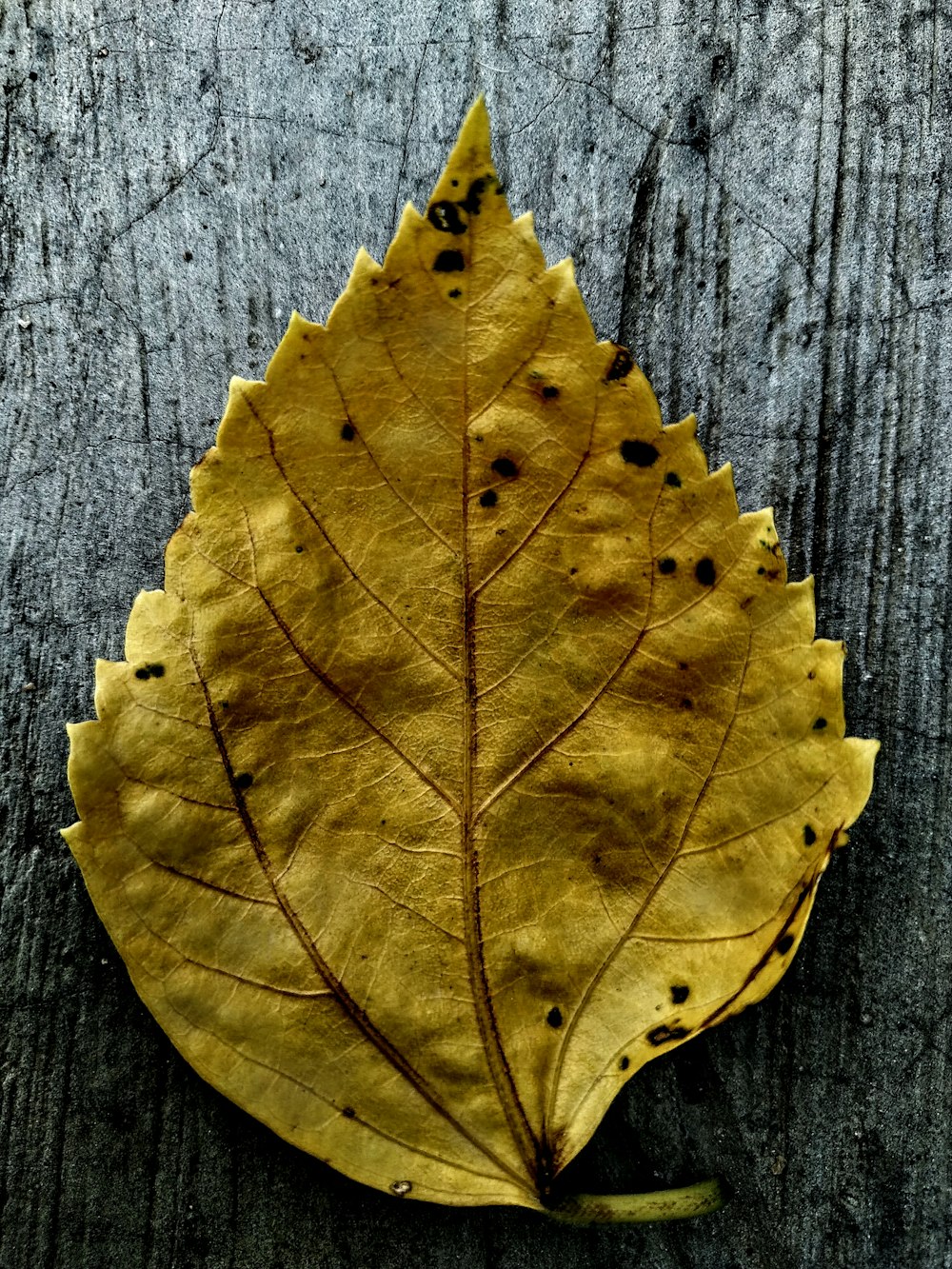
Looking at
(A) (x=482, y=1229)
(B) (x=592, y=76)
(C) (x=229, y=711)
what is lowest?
(A) (x=482, y=1229)

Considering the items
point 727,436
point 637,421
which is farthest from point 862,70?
point 637,421

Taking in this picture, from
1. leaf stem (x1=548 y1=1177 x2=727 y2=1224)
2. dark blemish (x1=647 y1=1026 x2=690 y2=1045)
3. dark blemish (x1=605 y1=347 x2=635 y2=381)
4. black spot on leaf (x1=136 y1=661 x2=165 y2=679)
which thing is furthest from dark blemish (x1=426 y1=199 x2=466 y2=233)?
leaf stem (x1=548 y1=1177 x2=727 y2=1224)

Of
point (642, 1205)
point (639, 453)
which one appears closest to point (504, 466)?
point (639, 453)

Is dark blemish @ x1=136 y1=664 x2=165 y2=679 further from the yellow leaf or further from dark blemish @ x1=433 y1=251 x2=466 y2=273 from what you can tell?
dark blemish @ x1=433 y1=251 x2=466 y2=273

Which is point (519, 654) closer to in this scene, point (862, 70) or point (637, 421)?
point (637, 421)

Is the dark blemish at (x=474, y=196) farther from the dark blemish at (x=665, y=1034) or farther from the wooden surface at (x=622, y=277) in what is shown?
the dark blemish at (x=665, y=1034)
